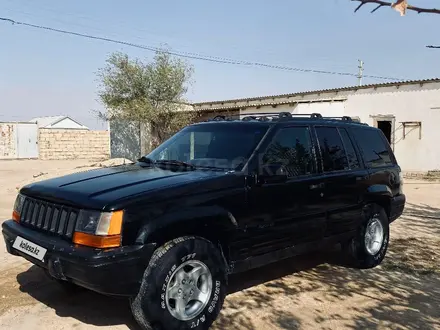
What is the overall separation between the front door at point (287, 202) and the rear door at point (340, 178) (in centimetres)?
16

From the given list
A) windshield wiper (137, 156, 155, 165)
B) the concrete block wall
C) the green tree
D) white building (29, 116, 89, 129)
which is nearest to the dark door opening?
the green tree

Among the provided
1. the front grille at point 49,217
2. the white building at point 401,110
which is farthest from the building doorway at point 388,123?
the front grille at point 49,217

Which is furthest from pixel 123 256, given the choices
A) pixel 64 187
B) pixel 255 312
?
pixel 255 312

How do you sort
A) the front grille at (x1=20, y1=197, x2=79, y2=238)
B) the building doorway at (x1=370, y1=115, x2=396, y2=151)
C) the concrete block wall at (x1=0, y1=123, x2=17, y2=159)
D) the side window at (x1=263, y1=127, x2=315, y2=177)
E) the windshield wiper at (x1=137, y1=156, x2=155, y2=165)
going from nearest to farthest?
the front grille at (x1=20, y1=197, x2=79, y2=238)
the side window at (x1=263, y1=127, x2=315, y2=177)
the windshield wiper at (x1=137, y1=156, x2=155, y2=165)
the building doorway at (x1=370, y1=115, x2=396, y2=151)
the concrete block wall at (x1=0, y1=123, x2=17, y2=159)

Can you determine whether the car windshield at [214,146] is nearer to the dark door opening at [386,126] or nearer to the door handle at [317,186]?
the door handle at [317,186]

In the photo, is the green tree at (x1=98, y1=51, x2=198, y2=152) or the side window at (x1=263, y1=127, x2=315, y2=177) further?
the green tree at (x1=98, y1=51, x2=198, y2=152)

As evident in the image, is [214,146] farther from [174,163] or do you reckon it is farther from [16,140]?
[16,140]

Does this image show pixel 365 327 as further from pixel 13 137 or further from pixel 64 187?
pixel 13 137

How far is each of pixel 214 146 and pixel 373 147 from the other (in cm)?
240

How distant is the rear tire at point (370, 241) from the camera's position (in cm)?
536

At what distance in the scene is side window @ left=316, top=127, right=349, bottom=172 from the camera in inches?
192

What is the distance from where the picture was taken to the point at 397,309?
415 centimetres

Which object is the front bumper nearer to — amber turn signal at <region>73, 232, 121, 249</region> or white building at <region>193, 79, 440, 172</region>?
amber turn signal at <region>73, 232, 121, 249</region>

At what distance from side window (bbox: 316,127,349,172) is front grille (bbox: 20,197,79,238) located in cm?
275
